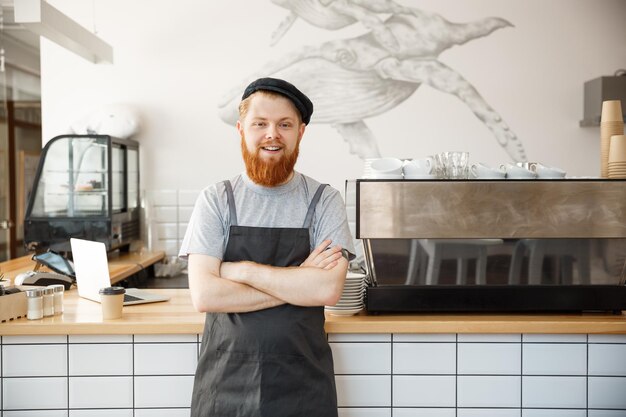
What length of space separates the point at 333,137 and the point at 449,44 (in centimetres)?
113

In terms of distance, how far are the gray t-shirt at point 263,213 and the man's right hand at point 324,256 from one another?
2 cm

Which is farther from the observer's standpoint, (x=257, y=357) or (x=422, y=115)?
(x=422, y=115)

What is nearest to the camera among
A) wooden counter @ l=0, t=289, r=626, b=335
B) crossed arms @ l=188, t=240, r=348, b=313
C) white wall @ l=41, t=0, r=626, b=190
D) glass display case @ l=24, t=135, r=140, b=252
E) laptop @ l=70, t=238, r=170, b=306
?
crossed arms @ l=188, t=240, r=348, b=313

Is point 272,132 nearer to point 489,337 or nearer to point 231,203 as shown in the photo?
point 231,203

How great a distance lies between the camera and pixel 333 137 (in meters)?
5.03

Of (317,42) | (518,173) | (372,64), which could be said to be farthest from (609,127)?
(317,42)

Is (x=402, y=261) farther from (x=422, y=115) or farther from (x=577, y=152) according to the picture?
(x=577, y=152)

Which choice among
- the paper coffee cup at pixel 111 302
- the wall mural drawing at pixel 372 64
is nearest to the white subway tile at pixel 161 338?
the paper coffee cup at pixel 111 302

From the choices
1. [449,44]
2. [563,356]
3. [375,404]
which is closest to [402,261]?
[375,404]

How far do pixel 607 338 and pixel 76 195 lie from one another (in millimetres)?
3489

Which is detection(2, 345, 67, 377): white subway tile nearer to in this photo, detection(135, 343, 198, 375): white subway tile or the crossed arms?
detection(135, 343, 198, 375): white subway tile

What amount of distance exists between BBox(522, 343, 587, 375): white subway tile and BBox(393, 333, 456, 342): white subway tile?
→ 27 cm

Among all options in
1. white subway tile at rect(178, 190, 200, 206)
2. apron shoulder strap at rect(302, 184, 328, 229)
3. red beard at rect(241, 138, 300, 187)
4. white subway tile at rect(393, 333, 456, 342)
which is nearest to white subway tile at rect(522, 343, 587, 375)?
white subway tile at rect(393, 333, 456, 342)

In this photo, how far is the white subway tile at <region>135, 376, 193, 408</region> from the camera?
7.45 ft
